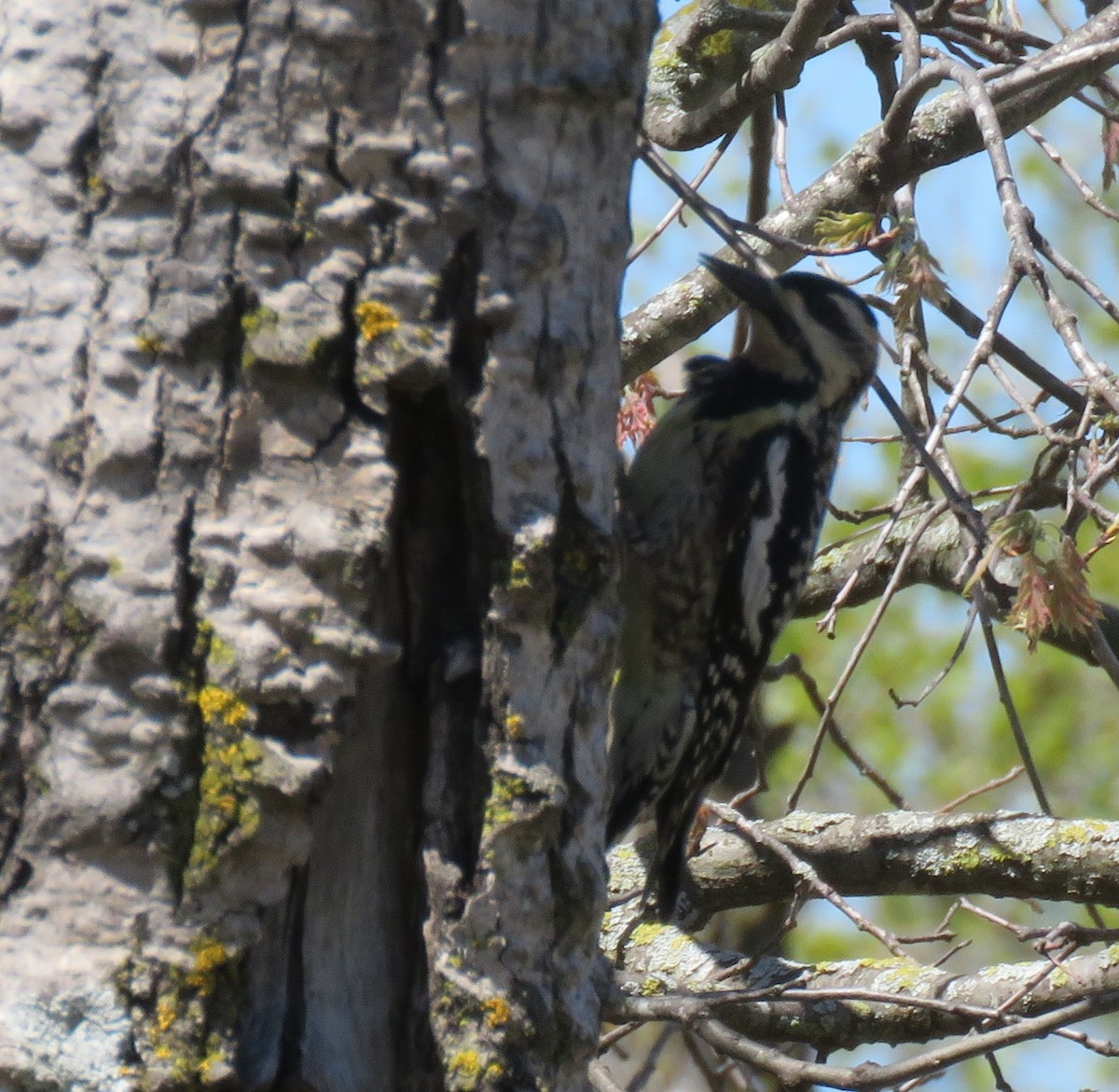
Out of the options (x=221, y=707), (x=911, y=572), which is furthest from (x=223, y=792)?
(x=911, y=572)

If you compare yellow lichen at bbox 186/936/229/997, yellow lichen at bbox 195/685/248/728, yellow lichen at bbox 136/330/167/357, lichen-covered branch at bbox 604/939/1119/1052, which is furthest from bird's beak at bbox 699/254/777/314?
yellow lichen at bbox 186/936/229/997

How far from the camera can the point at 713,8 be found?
4.66 meters

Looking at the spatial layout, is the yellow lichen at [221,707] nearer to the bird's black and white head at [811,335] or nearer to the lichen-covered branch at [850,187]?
the bird's black and white head at [811,335]

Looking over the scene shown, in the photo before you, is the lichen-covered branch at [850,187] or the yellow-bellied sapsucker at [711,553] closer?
the yellow-bellied sapsucker at [711,553]

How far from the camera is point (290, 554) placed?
5.64 feet

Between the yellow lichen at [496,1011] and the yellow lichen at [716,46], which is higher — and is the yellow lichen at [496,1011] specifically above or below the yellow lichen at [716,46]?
below

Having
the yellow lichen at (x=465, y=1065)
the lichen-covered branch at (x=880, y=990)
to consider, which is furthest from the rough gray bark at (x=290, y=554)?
the lichen-covered branch at (x=880, y=990)

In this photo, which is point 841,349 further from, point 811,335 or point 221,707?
point 221,707

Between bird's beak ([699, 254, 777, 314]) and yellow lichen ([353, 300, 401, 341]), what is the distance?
1912 mm

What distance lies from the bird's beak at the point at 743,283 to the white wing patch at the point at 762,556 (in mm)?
376

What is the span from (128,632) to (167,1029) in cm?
44

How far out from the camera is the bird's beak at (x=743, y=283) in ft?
11.8

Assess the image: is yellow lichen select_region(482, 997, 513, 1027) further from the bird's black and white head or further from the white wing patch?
the bird's black and white head

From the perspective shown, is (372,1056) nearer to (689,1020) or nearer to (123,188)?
(689,1020)
